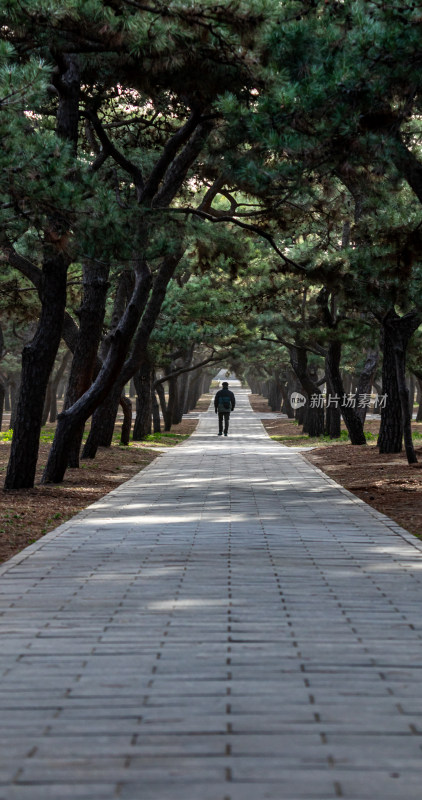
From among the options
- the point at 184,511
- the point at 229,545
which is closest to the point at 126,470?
the point at 184,511

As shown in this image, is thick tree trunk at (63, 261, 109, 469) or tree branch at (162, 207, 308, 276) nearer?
tree branch at (162, 207, 308, 276)

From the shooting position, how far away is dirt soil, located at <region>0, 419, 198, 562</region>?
9200 millimetres

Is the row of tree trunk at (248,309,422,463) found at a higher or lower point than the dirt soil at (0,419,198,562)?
higher

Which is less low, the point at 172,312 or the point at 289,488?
the point at 172,312

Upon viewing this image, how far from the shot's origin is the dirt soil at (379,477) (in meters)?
11.0

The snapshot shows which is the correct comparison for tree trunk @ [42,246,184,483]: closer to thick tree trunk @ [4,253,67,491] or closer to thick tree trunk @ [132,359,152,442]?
thick tree trunk @ [4,253,67,491]

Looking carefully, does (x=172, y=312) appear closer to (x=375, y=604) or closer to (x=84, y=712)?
(x=375, y=604)

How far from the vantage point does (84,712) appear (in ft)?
12.6

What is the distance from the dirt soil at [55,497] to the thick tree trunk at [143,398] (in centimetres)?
776

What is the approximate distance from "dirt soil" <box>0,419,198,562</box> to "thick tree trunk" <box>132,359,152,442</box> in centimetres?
776

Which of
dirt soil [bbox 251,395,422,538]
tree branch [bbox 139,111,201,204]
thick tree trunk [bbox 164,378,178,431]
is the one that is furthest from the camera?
thick tree trunk [bbox 164,378,178,431]

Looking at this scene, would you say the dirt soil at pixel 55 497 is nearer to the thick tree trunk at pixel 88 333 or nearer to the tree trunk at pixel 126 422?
the thick tree trunk at pixel 88 333

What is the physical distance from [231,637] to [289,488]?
8885mm

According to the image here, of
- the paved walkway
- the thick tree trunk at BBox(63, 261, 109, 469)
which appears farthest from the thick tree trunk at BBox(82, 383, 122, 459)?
the paved walkway
